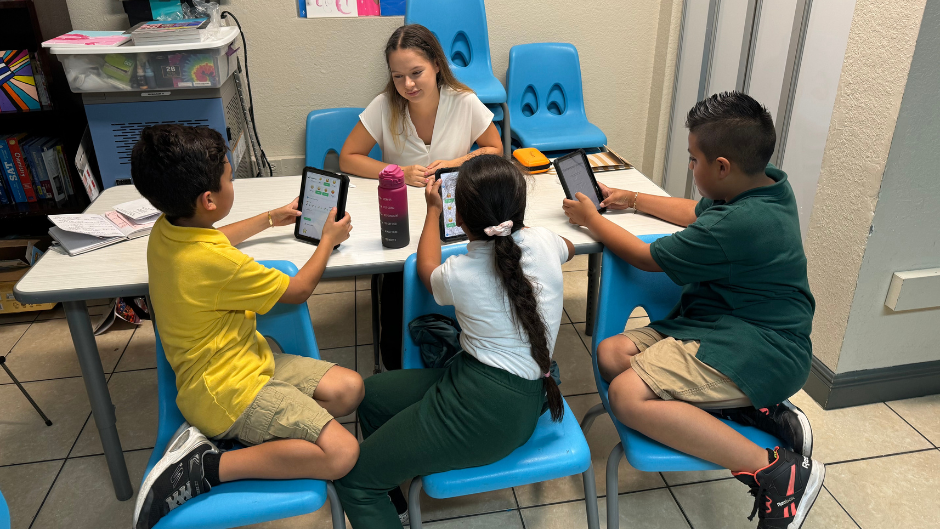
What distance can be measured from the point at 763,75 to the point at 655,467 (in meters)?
1.92

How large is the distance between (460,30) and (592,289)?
1.42 metres

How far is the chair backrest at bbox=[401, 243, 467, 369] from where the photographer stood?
5.02 feet

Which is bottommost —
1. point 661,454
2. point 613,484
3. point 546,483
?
point 546,483

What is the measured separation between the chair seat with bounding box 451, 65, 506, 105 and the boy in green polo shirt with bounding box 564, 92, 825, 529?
1.49 m

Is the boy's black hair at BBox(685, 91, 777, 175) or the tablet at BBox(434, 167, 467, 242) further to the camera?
the tablet at BBox(434, 167, 467, 242)

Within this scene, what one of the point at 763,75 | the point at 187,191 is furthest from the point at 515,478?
the point at 763,75

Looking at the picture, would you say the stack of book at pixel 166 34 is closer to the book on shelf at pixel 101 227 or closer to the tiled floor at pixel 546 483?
the book on shelf at pixel 101 227

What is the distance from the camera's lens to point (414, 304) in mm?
1556

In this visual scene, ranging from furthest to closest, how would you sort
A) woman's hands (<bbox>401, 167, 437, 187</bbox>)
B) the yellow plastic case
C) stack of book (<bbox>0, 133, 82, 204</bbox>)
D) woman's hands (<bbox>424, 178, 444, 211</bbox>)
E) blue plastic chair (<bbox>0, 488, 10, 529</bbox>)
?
stack of book (<bbox>0, 133, 82, 204</bbox>) < the yellow plastic case < woman's hands (<bbox>401, 167, 437, 187</bbox>) < woman's hands (<bbox>424, 178, 444, 211</bbox>) < blue plastic chair (<bbox>0, 488, 10, 529</bbox>)

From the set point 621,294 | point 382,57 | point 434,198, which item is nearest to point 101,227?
point 434,198

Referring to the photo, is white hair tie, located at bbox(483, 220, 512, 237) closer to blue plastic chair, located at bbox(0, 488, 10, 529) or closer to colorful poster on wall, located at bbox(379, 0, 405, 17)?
blue plastic chair, located at bbox(0, 488, 10, 529)

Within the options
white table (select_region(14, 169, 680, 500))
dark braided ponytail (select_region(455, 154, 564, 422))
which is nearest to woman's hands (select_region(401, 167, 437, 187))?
white table (select_region(14, 169, 680, 500))

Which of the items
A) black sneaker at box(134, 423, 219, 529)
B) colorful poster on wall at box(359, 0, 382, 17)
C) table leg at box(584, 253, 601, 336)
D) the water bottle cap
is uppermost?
colorful poster on wall at box(359, 0, 382, 17)

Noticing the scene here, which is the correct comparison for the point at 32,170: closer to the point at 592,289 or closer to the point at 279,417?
the point at 279,417
